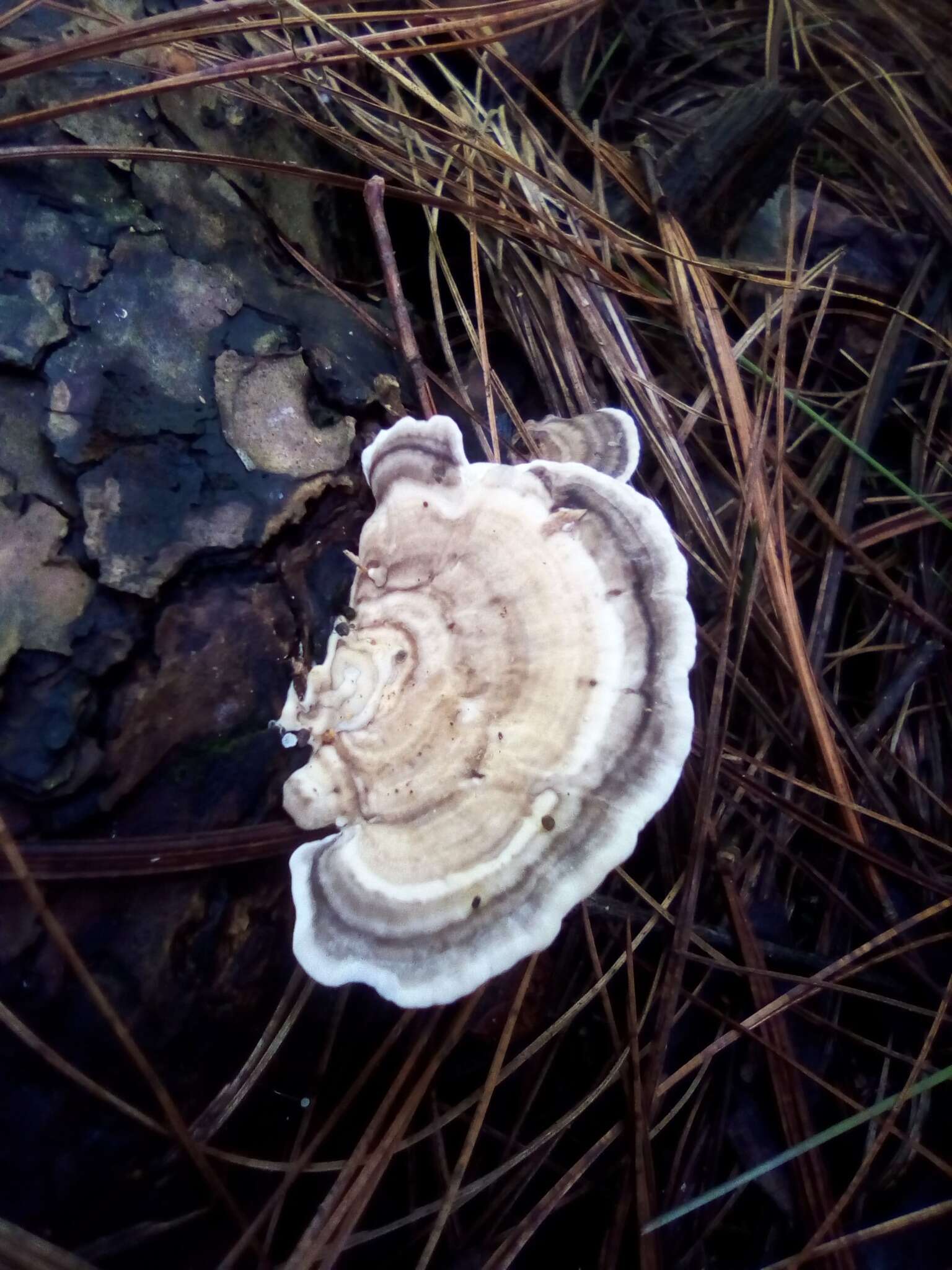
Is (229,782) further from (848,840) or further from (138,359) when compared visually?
(848,840)

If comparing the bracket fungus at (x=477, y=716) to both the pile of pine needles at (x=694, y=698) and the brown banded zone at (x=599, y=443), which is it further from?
the pile of pine needles at (x=694, y=698)

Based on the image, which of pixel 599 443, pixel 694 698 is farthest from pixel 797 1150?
pixel 599 443

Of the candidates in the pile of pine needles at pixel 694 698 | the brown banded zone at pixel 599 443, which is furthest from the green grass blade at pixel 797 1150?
the brown banded zone at pixel 599 443

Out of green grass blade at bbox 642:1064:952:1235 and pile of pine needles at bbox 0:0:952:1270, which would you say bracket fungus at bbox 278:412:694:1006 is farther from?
green grass blade at bbox 642:1064:952:1235

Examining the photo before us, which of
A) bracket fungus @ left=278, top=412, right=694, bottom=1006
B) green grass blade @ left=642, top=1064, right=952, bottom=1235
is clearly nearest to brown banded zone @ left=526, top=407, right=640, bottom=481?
bracket fungus @ left=278, top=412, right=694, bottom=1006

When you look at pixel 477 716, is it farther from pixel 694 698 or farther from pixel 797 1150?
pixel 797 1150

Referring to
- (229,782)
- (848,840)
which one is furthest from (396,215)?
(848,840)
